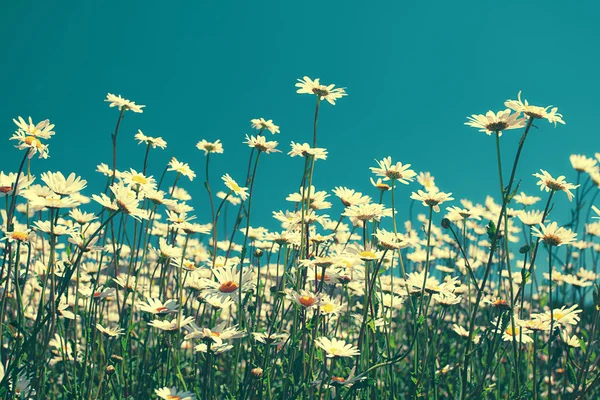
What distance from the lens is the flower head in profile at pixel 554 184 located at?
2.96m

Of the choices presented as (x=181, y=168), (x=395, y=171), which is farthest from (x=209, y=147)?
(x=395, y=171)

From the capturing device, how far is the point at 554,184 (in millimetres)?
2992

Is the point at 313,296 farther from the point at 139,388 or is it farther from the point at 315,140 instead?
the point at 139,388

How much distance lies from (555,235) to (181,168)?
2619 mm

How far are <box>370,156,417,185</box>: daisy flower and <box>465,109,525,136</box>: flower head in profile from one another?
0.61 m

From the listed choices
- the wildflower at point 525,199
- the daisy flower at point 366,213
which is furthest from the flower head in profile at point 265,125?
the wildflower at point 525,199

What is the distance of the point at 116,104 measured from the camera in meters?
3.89

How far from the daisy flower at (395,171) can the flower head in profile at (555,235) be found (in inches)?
29.7

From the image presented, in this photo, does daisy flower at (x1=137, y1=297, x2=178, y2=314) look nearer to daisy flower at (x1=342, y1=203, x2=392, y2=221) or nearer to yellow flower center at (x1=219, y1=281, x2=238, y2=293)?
yellow flower center at (x1=219, y1=281, x2=238, y2=293)

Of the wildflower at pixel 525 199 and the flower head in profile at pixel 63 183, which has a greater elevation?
the wildflower at pixel 525 199

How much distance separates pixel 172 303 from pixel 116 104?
1.67 meters

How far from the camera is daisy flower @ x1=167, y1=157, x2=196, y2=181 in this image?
4.18m

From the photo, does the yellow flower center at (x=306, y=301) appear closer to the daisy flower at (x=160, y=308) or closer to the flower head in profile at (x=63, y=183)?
the daisy flower at (x=160, y=308)

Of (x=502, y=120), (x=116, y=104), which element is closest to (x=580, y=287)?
(x=502, y=120)
